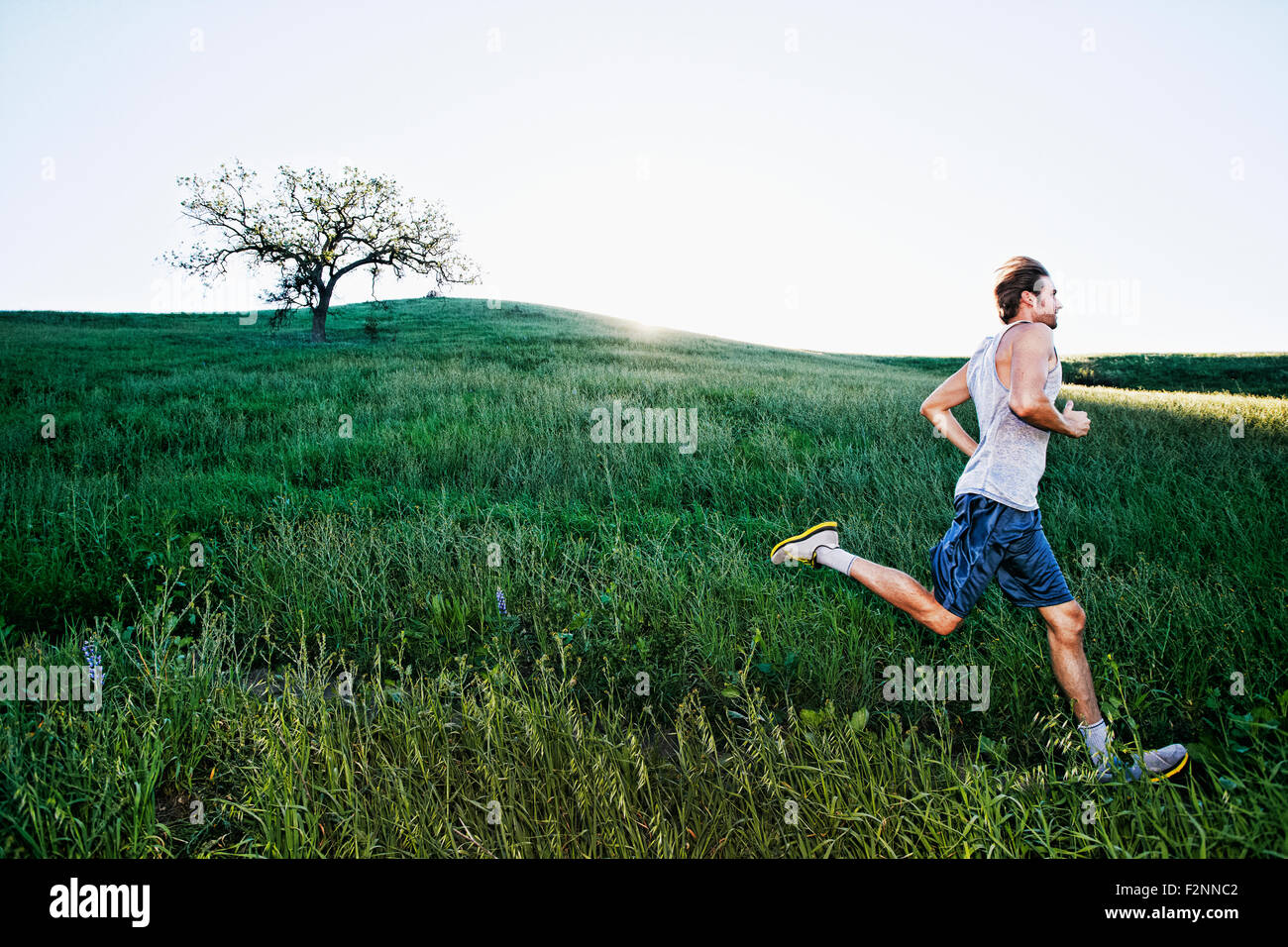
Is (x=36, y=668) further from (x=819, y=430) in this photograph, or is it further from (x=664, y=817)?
(x=819, y=430)

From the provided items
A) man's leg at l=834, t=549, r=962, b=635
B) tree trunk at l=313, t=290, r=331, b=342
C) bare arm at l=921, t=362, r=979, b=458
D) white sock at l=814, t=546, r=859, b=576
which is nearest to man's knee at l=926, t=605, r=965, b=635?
man's leg at l=834, t=549, r=962, b=635

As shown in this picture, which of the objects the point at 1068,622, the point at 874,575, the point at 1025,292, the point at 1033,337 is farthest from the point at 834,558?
the point at 1025,292

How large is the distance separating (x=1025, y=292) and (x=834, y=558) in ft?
6.00

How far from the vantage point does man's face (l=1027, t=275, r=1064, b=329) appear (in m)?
2.90

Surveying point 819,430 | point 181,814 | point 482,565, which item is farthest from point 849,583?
point 819,430

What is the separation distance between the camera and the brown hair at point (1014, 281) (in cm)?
295

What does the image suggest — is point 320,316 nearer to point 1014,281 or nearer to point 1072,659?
point 1014,281

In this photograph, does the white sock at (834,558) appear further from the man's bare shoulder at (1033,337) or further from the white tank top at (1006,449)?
the man's bare shoulder at (1033,337)

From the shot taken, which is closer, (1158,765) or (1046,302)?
(1158,765)

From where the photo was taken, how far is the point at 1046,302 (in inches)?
114

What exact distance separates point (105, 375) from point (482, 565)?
55.7 ft

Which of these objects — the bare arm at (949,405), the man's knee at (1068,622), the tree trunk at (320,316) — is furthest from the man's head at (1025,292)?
the tree trunk at (320,316)

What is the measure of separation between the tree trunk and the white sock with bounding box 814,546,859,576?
27871 millimetres
